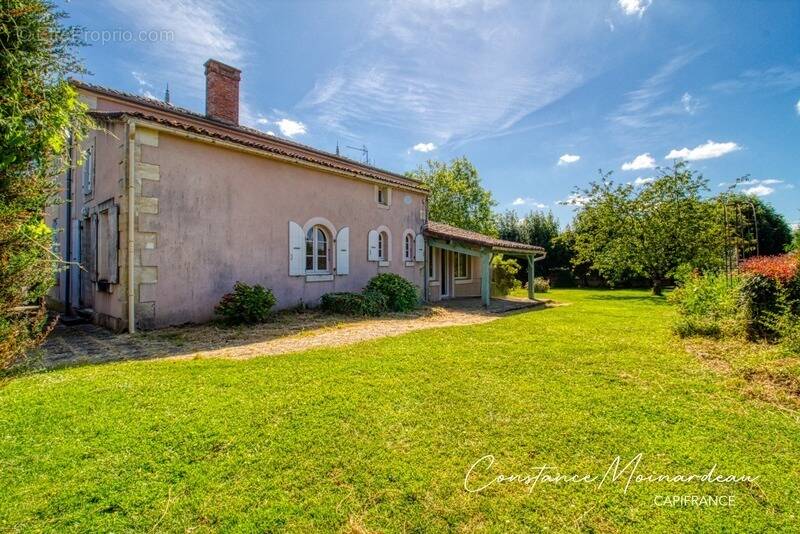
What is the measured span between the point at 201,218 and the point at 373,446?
8.05 metres

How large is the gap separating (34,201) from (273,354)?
12.7 ft

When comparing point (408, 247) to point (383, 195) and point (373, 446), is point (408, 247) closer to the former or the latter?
point (383, 195)

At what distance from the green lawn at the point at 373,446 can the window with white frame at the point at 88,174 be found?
7.32m

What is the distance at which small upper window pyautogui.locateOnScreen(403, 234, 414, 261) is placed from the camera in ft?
48.2

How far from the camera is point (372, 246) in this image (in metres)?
13.3

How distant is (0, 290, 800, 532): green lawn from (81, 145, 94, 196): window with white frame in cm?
732

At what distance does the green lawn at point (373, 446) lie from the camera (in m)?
2.32

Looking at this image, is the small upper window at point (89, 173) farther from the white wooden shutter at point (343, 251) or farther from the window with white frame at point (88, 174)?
the white wooden shutter at point (343, 251)

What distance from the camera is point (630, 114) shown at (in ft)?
44.3

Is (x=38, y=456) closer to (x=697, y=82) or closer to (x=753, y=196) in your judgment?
(x=697, y=82)

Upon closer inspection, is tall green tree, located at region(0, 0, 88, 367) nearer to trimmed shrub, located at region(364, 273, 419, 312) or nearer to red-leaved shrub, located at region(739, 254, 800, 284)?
trimmed shrub, located at region(364, 273, 419, 312)

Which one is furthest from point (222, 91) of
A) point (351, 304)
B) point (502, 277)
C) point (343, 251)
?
point (502, 277)

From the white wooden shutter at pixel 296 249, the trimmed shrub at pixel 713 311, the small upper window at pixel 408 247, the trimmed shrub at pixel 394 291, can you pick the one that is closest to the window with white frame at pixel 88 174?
the white wooden shutter at pixel 296 249

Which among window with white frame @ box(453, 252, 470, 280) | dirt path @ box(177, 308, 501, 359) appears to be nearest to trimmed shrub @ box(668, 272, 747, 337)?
dirt path @ box(177, 308, 501, 359)
